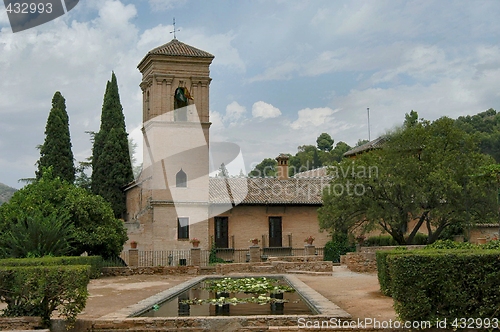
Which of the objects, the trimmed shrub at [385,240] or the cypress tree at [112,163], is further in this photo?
the cypress tree at [112,163]

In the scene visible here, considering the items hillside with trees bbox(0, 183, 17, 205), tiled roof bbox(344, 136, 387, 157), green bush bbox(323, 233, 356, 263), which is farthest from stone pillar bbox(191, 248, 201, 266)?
hillside with trees bbox(0, 183, 17, 205)

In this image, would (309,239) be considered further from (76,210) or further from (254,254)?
(76,210)

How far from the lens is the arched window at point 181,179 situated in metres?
31.7

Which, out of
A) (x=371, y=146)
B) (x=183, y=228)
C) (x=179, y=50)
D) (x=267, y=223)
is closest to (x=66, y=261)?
(x=183, y=228)

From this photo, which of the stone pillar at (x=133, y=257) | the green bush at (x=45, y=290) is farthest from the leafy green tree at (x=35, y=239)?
the green bush at (x=45, y=290)

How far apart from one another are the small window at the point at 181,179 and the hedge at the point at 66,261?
8227 mm

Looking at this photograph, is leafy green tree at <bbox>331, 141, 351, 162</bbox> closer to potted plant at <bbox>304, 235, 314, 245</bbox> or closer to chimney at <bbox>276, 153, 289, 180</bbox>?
chimney at <bbox>276, 153, 289, 180</bbox>

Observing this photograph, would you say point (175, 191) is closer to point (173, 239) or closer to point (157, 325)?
point (173, 239)

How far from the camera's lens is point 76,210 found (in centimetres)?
2455

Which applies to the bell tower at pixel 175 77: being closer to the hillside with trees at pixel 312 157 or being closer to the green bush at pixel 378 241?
the green bush at pixel 378 241

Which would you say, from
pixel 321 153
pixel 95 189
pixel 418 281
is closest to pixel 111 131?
pixel 95 189

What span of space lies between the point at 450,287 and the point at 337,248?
23.8 metres

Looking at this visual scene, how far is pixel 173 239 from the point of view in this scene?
1220 inches

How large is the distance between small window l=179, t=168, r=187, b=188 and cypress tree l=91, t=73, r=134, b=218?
6.54 meters
